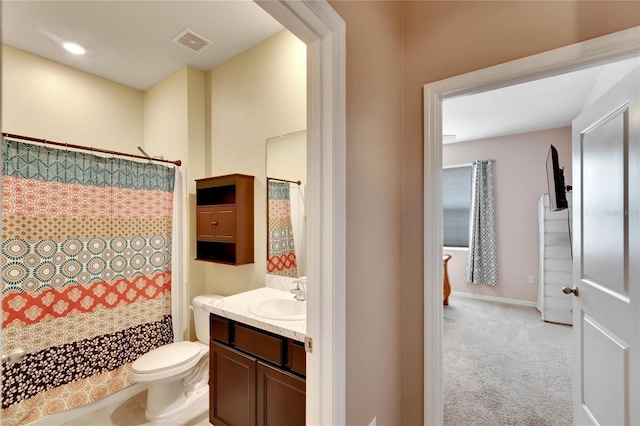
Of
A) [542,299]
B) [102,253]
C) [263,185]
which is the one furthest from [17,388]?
[542,299]

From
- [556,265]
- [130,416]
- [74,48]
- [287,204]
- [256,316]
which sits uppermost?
[74,48]

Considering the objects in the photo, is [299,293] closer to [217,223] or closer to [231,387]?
[231,387]

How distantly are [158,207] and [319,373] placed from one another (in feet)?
6.63

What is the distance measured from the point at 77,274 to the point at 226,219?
101cm

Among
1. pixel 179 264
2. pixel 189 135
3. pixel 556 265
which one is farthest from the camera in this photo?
pixel 556 265

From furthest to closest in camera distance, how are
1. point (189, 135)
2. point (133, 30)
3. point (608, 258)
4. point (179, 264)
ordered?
point (189, 135)
point (179, 264)
point (133, 30)
point (608, 258)

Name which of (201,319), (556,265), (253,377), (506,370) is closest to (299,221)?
(253,377)

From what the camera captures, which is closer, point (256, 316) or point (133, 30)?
point (256, 316)

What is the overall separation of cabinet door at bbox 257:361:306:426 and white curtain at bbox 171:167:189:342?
1.28 m

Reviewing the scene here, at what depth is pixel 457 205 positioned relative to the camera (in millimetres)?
5348

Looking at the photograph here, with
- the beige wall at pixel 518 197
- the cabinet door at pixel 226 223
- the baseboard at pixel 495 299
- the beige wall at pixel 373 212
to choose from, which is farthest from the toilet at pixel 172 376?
the baseboard at pixel 495 299

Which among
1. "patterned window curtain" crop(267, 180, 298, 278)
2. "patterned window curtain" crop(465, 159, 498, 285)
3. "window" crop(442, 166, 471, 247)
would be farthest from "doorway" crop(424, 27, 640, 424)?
"window" crop(442, 166, 471, 247)

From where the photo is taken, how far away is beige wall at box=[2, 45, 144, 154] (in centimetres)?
247

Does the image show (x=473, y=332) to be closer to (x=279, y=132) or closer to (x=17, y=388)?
(x=279, y=132)
